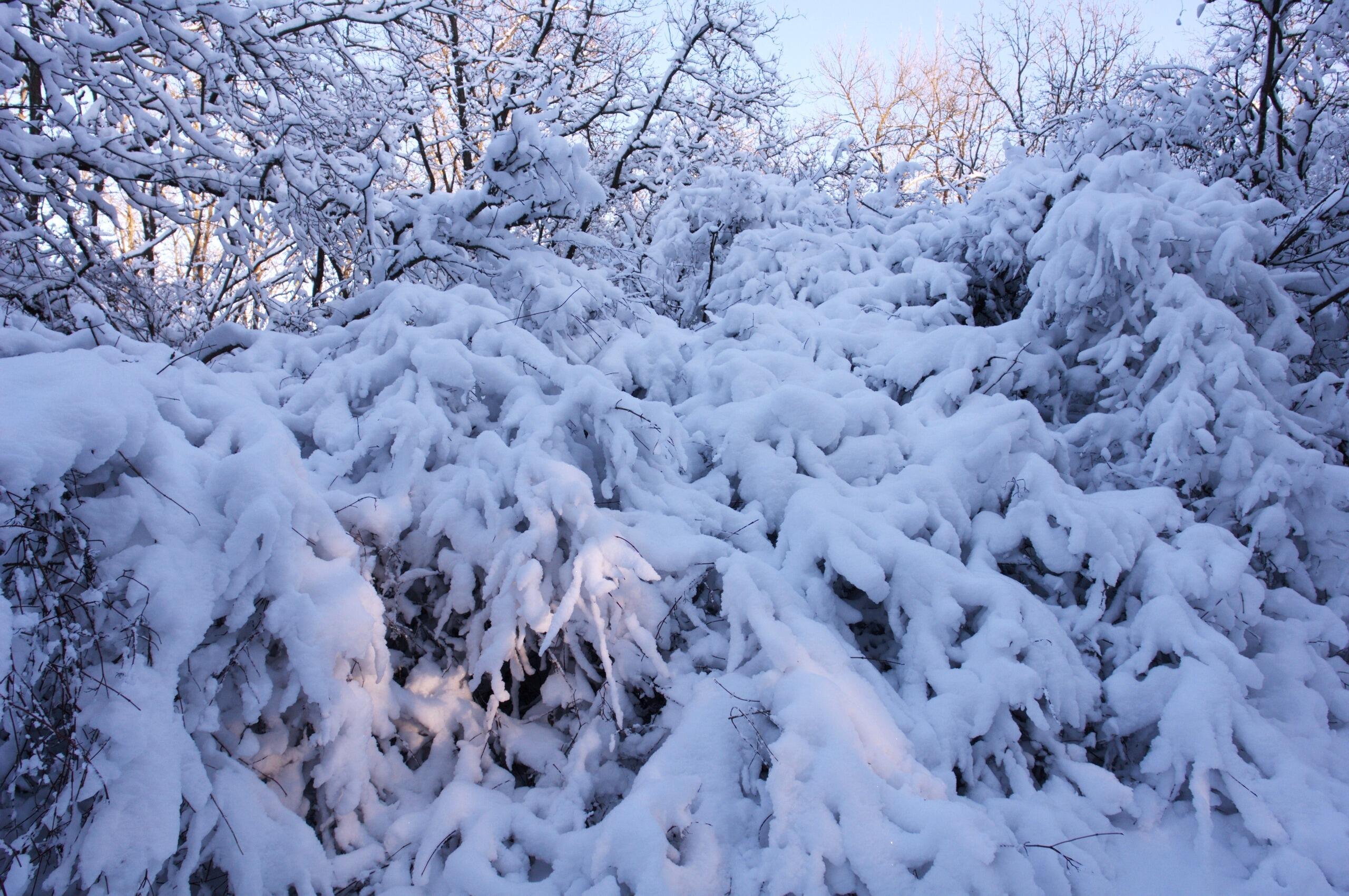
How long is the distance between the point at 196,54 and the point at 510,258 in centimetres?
187

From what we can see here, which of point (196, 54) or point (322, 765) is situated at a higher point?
point (196, 54)

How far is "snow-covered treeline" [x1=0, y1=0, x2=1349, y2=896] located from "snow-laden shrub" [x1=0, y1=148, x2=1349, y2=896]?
14mm

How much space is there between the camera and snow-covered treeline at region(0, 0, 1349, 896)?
1.67 metres

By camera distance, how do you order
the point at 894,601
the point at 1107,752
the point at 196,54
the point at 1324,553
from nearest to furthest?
the point at 1107,752 < the point at 894,601 < the point at 1324,553 < the point at 196,54

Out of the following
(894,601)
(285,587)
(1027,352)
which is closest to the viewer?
(285,587)

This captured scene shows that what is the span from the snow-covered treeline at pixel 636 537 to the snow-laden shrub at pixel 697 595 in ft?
0.05

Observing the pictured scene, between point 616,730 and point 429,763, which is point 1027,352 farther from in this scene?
point 429,763

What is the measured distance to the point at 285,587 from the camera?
5.98ft

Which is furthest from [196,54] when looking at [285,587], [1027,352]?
[1027,352]

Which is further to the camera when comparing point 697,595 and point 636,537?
point 697,595

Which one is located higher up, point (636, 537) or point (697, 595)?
point (636, 537)

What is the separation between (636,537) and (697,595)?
37 centimetres

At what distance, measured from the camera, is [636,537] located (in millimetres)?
2479

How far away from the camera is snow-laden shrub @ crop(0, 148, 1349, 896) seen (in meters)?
1.66
